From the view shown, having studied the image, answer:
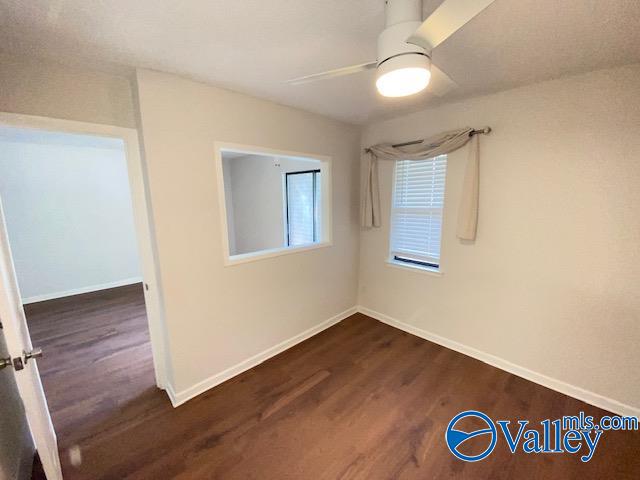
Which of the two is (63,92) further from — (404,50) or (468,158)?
(468,158)

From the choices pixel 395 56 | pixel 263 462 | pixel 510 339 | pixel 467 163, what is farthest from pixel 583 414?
pixel 395 56

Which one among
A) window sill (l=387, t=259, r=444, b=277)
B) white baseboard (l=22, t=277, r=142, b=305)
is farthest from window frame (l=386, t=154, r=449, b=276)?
white baseboard (l=22, t=277, r=142, b=305)

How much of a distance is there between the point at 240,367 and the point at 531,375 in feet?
8.30

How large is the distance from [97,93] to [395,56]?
1.82 metres

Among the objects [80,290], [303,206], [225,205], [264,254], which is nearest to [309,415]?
[264,254]

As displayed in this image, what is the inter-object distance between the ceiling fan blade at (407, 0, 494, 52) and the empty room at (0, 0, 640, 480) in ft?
0.03

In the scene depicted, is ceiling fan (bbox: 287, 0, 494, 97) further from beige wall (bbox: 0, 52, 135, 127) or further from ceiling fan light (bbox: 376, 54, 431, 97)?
beige wall (bbox: 0, 52, 135, 127)

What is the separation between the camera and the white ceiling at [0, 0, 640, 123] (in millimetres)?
1076

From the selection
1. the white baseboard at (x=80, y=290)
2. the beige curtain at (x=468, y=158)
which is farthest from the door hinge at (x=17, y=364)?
→ the white baseboard at (x=80, y=290)

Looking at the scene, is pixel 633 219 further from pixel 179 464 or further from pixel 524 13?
pixel 179 464

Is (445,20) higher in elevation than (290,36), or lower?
lower

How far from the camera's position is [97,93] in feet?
5.23

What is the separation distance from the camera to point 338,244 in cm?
306

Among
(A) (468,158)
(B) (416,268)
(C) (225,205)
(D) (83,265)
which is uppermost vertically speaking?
(A) (468,158)
